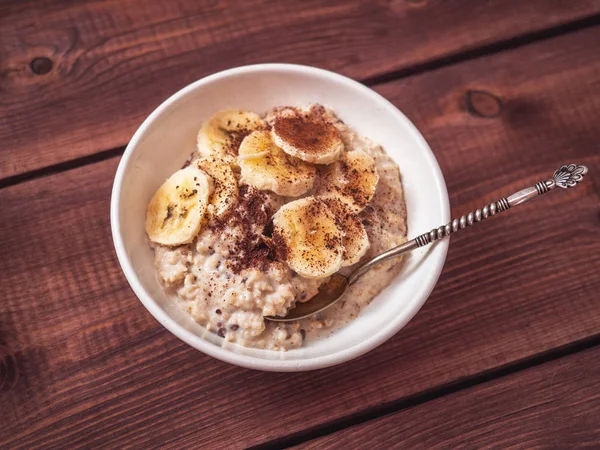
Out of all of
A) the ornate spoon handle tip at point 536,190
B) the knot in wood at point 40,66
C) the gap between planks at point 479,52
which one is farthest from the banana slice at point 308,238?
the knot in wood at point 40,66

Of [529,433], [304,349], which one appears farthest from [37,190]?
[529,433]

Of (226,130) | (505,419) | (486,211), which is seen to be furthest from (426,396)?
(226,130)

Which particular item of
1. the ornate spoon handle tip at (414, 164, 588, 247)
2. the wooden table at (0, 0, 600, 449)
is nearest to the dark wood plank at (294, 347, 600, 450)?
the wooden table at (0, 0, 600, 449)

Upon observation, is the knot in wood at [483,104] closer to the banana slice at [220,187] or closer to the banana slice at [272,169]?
the banana slice at [272,169]

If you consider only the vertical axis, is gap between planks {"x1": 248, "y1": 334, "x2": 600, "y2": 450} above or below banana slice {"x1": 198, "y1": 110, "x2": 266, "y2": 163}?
below

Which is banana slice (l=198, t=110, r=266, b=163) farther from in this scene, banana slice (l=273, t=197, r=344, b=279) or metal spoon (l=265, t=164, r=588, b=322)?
metal spoon (l=265, t=164, r=588, b=322)

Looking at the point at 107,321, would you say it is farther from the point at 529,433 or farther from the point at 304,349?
the point at 529,433

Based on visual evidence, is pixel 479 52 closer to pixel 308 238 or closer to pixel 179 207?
pixel 308 238
